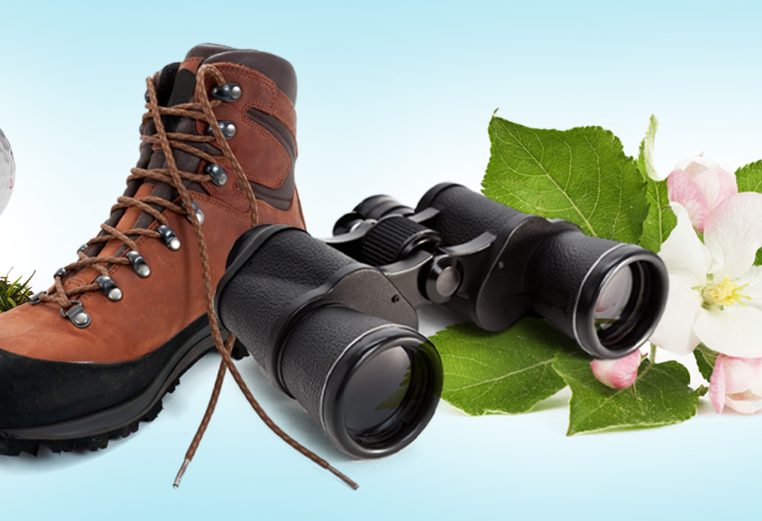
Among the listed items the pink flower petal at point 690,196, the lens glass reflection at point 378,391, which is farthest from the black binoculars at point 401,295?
the pink flower petal at point 690,196

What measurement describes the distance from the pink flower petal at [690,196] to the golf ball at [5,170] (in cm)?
115

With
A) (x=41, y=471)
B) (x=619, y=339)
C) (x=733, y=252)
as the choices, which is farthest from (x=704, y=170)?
(x=41, y=471)

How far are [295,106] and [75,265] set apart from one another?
1.49ft

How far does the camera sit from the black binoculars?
1199mm

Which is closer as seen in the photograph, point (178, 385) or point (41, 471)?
point (41, 471)

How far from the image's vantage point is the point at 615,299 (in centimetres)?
153

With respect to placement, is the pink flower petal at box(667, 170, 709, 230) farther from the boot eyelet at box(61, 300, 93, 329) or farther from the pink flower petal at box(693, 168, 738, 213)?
the boot eyelet at box(61, 300, 93, 329)

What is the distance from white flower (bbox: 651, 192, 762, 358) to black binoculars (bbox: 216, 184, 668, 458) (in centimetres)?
4

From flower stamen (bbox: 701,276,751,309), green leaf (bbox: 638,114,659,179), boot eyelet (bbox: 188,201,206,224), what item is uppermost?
green leaf (bbox: 638,114,659,179)

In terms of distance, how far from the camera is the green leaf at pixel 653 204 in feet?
4.78

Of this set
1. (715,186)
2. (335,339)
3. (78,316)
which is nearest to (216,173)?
(78,316)

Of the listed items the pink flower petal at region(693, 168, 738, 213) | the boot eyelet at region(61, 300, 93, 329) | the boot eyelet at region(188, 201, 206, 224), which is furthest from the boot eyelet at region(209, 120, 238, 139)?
the pink flower petal at region(693, 168, 738, 213)

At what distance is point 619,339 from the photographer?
152cm

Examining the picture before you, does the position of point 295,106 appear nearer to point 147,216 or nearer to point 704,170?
point 147,216
